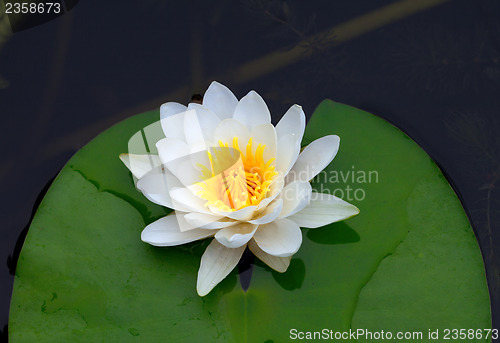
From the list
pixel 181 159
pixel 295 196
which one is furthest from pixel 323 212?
pixel 181 159

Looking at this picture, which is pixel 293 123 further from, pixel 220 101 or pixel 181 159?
pixel 181 159

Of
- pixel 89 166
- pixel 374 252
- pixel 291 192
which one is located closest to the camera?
pixel 291 192

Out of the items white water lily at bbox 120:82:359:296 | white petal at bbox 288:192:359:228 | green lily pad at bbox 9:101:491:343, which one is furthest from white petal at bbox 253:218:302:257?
green lily pad at bbox 9:101:491:343

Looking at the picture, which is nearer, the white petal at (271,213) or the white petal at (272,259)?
the white petal at (271,213)

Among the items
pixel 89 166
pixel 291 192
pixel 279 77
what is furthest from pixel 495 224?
pixel 89 166

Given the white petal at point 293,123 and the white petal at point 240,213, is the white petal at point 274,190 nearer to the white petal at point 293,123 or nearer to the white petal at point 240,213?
the white petal at point 240,213

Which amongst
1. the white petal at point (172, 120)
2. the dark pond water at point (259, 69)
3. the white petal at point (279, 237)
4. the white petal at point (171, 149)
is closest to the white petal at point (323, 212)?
the white petal at point (279, 237)

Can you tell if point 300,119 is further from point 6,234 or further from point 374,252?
point 6,234
